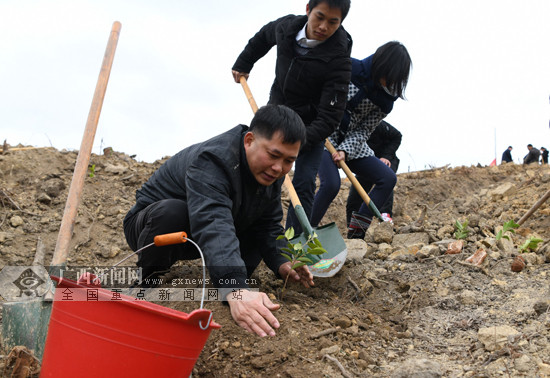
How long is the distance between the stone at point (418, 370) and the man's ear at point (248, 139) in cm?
114

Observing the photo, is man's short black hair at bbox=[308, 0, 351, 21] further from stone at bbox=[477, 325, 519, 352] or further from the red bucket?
the red bucket

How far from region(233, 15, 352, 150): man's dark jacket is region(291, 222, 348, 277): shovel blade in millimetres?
625

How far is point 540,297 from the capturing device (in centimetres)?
264

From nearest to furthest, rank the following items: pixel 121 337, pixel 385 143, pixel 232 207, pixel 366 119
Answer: pixel 121 337
pixel 232 207
pixel 366 119
pixel 385 143

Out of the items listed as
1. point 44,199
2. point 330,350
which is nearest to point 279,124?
point 330,350

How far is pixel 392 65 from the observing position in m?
3.99

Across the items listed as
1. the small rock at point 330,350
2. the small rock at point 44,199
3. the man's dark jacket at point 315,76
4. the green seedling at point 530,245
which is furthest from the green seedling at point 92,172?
the green seedling at point 530,245

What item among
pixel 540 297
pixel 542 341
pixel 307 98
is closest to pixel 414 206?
pixel 307 98

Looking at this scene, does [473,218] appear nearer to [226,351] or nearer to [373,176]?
[373,176]

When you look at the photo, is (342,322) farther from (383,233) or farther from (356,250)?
(383,233)

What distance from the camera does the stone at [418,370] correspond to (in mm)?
1919

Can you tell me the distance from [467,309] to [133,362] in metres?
1.87

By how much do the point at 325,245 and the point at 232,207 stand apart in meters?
1.19

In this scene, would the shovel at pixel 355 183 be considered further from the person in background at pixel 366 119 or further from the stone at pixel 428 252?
the stone at pixel 428 252
